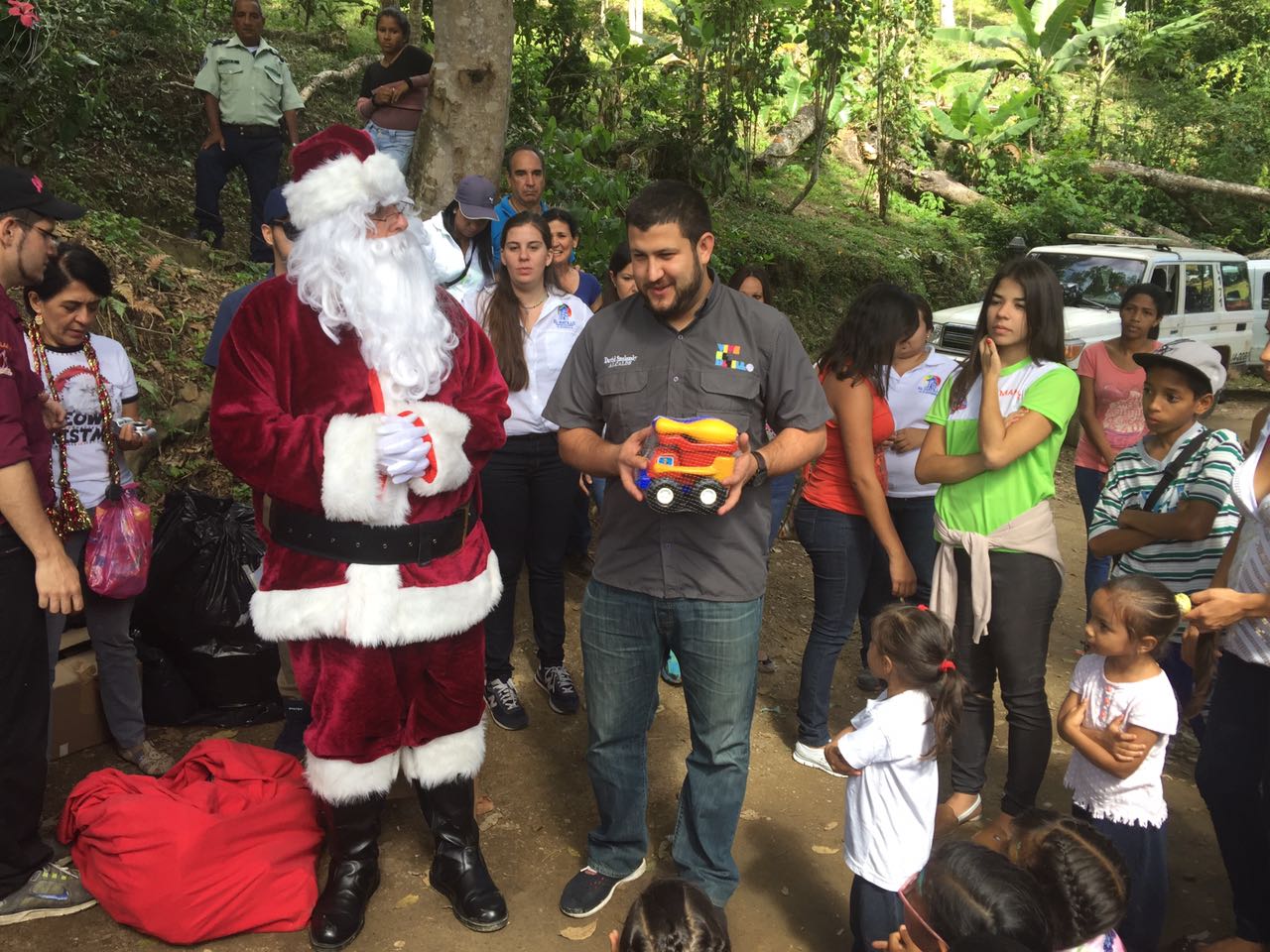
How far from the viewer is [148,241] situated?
22.3 ft

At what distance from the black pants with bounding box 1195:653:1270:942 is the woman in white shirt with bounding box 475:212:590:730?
261 centimetres

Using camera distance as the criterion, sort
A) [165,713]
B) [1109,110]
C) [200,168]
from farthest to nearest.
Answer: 1. [1109,110]
2. [200,168]
3. [165,713]

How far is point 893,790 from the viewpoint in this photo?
292 centimetres

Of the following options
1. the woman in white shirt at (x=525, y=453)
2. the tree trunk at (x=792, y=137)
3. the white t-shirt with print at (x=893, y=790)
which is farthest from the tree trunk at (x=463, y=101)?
the tree trunk at (x=792, y=137)

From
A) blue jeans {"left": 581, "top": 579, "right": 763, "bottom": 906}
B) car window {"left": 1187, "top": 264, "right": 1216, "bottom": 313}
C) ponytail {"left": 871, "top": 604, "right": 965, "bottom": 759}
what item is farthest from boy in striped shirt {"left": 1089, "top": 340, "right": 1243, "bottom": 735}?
car window {"left": 1187, "top": 264, "right": 1216, "bottom": 313}

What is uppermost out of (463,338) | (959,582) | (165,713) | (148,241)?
(148,241)

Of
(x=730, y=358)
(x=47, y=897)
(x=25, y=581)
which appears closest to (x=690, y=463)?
(x=730, y=358)

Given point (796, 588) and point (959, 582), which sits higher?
point (959, 582)

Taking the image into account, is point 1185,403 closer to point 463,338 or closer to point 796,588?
point 463,338

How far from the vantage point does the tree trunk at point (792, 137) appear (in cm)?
1700

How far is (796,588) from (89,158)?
21.0 ft

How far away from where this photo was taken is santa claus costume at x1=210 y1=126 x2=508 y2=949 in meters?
3.00

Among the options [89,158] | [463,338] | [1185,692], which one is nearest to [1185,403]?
[1185,692]

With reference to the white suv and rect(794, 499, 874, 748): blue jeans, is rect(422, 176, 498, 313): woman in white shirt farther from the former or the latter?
the white suv
